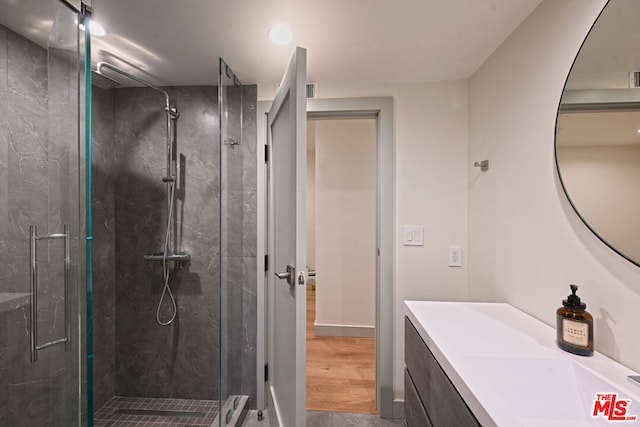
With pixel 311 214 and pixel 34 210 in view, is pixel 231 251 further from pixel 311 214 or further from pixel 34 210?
pixel 311 214

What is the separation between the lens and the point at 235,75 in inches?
76.7

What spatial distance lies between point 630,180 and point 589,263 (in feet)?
Result: 1.03

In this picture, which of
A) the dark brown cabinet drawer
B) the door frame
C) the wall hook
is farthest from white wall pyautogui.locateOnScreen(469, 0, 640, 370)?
the dark brown cabinet drawer

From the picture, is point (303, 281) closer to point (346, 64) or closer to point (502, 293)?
point (502, 293)

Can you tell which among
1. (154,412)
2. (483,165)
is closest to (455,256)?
(483,165)

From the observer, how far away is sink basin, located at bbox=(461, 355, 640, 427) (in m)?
0.70

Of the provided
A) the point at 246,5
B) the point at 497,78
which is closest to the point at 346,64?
the point at 246,5

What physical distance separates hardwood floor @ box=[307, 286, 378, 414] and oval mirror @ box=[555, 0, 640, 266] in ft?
6.11

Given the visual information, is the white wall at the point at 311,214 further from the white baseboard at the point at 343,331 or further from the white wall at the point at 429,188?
the white wall at the point at 429,188

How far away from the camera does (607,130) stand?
0.94 meters

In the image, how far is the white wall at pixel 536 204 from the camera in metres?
0.95

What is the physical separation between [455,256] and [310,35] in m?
1.64

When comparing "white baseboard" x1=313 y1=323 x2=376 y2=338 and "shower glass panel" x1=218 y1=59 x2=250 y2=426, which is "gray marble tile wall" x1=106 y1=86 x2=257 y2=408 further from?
"white baseboard" x1=313 y1=323 x2=376 y2=338

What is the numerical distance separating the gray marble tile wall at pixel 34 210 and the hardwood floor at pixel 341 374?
1.65 m
